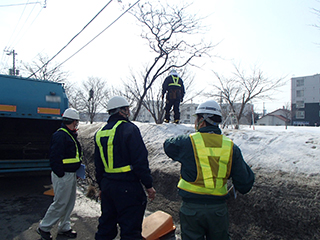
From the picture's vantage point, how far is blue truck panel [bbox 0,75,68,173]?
612 centimetres

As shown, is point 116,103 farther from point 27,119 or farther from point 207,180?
point 27,119

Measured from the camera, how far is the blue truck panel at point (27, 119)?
6121mm

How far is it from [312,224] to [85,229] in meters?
3.39

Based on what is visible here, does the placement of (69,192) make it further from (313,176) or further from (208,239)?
(313,176)

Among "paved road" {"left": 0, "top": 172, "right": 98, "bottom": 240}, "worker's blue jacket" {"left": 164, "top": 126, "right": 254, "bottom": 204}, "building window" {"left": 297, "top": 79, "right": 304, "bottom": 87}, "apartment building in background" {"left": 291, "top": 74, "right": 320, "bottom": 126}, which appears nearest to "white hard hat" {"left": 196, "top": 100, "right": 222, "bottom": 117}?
"worker's blue jacket" {"left": 164, "top": 126, "right": 254, "bottom": 204}

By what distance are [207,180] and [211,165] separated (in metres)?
0.15

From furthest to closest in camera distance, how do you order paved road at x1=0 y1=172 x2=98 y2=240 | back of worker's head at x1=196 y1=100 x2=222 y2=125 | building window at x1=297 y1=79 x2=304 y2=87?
building window at x1=297 y1=79 x2=304 y2=87, paved road at x1=0 y1=172 x2=98 y2=240, back of worker's head at x1=196 y1=100 x2=222 y2=125

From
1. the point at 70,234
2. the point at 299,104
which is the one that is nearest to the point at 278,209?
the point at 70,234

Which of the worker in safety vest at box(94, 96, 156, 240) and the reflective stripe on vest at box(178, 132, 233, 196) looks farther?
the worker in safety vest at box(94, 96, 156, 240)

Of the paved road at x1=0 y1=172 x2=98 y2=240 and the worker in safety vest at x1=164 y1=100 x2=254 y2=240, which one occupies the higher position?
the worker in safety vest at x1=164 y1=100 x2=254 y2=240

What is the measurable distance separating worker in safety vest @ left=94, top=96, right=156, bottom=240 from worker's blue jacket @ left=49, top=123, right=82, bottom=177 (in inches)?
45.5

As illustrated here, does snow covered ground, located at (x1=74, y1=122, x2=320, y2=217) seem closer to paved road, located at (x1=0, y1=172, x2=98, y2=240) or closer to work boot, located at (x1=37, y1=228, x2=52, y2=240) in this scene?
paved road, located at (x1=0, y1=172, x2=98, y2=240)

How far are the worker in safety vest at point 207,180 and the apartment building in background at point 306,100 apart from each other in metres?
53.3

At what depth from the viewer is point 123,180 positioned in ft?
8.58
